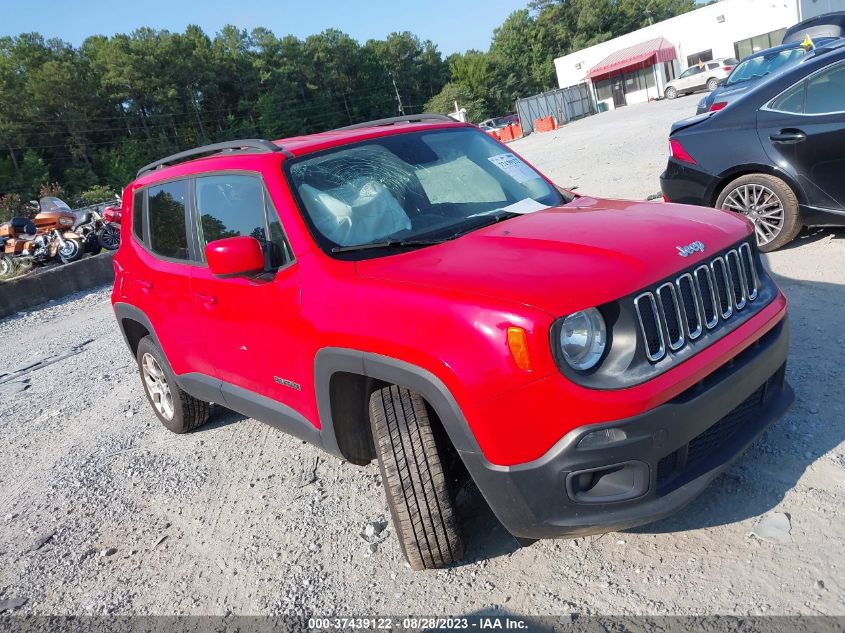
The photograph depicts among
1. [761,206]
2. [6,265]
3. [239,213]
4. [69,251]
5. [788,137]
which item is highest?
[239,213]

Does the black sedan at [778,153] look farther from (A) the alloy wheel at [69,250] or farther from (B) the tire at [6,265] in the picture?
(B) the tire at [6,265]

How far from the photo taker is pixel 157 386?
16.7 ft

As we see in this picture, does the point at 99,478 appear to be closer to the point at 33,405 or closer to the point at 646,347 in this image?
the point at 33,405

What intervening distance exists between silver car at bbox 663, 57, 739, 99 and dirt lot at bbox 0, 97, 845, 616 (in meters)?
35.0

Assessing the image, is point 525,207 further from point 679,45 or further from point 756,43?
point 679,45

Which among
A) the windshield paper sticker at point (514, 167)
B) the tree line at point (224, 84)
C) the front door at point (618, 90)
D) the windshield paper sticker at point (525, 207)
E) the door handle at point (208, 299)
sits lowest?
the front door at point (618, 90)

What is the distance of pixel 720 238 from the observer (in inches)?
110

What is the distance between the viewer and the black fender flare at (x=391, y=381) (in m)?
2.45

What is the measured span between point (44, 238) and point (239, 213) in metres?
14.2

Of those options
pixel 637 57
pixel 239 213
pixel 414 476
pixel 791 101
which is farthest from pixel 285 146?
pixel 637 57

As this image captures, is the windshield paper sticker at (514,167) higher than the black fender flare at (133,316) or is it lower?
higher

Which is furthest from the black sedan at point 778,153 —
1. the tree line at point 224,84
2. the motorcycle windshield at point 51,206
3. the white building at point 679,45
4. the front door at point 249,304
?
the tree line at point 224,84

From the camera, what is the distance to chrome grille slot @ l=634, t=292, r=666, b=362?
240 centimetres

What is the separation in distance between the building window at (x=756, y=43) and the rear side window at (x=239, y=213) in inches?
1961
